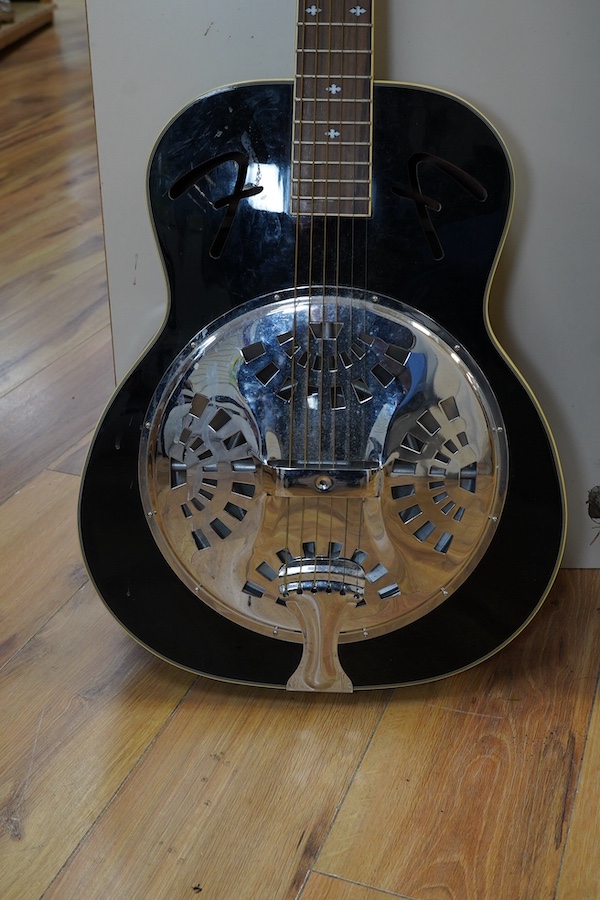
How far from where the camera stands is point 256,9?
1.00 metres

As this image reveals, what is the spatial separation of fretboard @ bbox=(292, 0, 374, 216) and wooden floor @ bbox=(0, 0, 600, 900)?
1.84 ft

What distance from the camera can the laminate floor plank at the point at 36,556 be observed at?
1.20m

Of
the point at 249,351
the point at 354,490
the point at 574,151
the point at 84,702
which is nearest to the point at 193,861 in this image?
the point at 84,702

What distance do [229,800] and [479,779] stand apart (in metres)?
0.26

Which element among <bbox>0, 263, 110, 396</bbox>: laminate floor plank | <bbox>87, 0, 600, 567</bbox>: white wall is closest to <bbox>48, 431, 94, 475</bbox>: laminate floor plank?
<bbox>0, 263, 110, 396</bbox>: laminate floor plank

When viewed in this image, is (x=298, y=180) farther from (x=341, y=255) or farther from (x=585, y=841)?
(x=585, y=841)

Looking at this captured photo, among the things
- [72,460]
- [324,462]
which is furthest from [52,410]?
[324,462]

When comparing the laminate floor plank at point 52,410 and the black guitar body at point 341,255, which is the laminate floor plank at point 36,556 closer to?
the laminate floor plank at point 52,410

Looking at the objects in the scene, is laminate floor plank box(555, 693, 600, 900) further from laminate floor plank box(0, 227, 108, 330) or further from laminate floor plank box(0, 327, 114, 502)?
laminate floor plank box(0, 227, 108, 330)

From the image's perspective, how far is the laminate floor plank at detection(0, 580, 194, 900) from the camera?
3.02 feet

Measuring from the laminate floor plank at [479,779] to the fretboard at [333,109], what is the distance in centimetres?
56

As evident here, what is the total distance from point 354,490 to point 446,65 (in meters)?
0.47

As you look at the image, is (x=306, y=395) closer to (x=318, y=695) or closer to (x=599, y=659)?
(x=318, y=695)

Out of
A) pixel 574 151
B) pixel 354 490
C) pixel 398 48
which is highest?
pixel 398 48
